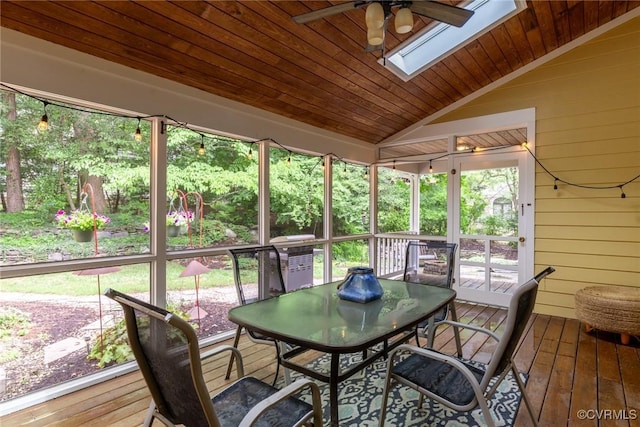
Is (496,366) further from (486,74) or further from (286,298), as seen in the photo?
(486,74)

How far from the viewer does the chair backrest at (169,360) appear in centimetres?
111

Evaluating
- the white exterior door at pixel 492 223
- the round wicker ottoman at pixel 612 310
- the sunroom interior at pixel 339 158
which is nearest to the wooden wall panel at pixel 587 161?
the sunroom interior at pixel 339 158

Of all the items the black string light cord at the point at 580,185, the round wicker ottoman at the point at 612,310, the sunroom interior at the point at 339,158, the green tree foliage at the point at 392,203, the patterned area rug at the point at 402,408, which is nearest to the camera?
the patterned area rug at the point at 402,408

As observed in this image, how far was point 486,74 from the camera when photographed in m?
4.32

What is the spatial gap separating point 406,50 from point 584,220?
9.62 feet

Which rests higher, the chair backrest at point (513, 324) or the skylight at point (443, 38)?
the skylight at point (443, 38)

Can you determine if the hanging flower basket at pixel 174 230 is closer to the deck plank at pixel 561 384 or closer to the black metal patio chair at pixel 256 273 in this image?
the black metal patio chair at pixel 256 273

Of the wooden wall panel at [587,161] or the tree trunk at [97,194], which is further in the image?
the wooden wall panel at [587,161]

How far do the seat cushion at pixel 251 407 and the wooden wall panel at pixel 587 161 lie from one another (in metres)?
4.00

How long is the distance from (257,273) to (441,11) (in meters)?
2.26

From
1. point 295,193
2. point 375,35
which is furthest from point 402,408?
point 295,193

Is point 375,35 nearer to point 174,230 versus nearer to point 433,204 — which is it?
point 174,230

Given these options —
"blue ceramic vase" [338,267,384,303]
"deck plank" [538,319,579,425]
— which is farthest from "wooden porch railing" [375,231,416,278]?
"blue ceramic vase" [338,267,384,303]

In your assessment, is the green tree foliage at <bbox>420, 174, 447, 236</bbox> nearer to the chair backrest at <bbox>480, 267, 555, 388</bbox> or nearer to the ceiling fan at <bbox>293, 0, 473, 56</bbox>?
the ceiling fan at <bbox>293, 0, 473, 56</bbox>
